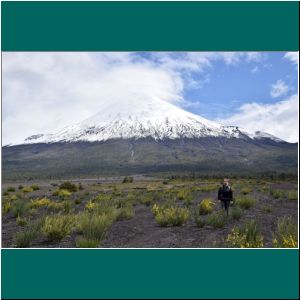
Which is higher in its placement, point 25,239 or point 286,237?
point 286,237

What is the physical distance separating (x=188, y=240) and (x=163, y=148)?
17710 centimetres

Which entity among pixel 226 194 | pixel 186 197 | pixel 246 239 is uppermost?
pixel 226 194

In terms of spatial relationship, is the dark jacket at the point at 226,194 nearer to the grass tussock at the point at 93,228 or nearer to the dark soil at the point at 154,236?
the dark soil at the point at 154,236

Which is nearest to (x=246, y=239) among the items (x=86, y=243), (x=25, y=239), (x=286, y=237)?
(x=286, y=237)

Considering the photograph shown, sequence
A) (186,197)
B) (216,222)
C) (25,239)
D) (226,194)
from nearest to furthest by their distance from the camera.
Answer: (25,239), (216,222), (226,194), (186,197)

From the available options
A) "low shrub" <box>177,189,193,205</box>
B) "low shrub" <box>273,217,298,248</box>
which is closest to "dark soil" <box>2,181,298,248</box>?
"low shrub" <box>273,217,298,248</box>

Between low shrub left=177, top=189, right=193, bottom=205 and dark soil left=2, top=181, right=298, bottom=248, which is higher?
low shrub left=177, top=189, right=193, bottom=205

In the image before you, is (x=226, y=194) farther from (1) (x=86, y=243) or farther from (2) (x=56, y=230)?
(1) (x=86, y=243)

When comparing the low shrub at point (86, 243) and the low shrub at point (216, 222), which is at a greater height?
the low shrub at point (216, 222)

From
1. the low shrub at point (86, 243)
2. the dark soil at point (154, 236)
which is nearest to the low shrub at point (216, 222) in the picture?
the dark soil at point (154, 236)

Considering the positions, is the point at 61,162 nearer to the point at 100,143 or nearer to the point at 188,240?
the point at 100,143

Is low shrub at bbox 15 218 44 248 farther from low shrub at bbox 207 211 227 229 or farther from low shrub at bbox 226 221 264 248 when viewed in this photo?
low shrub at bbox 207 211 227 229

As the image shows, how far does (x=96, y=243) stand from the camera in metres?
8.32

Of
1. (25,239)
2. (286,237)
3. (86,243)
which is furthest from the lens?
(25,239)
